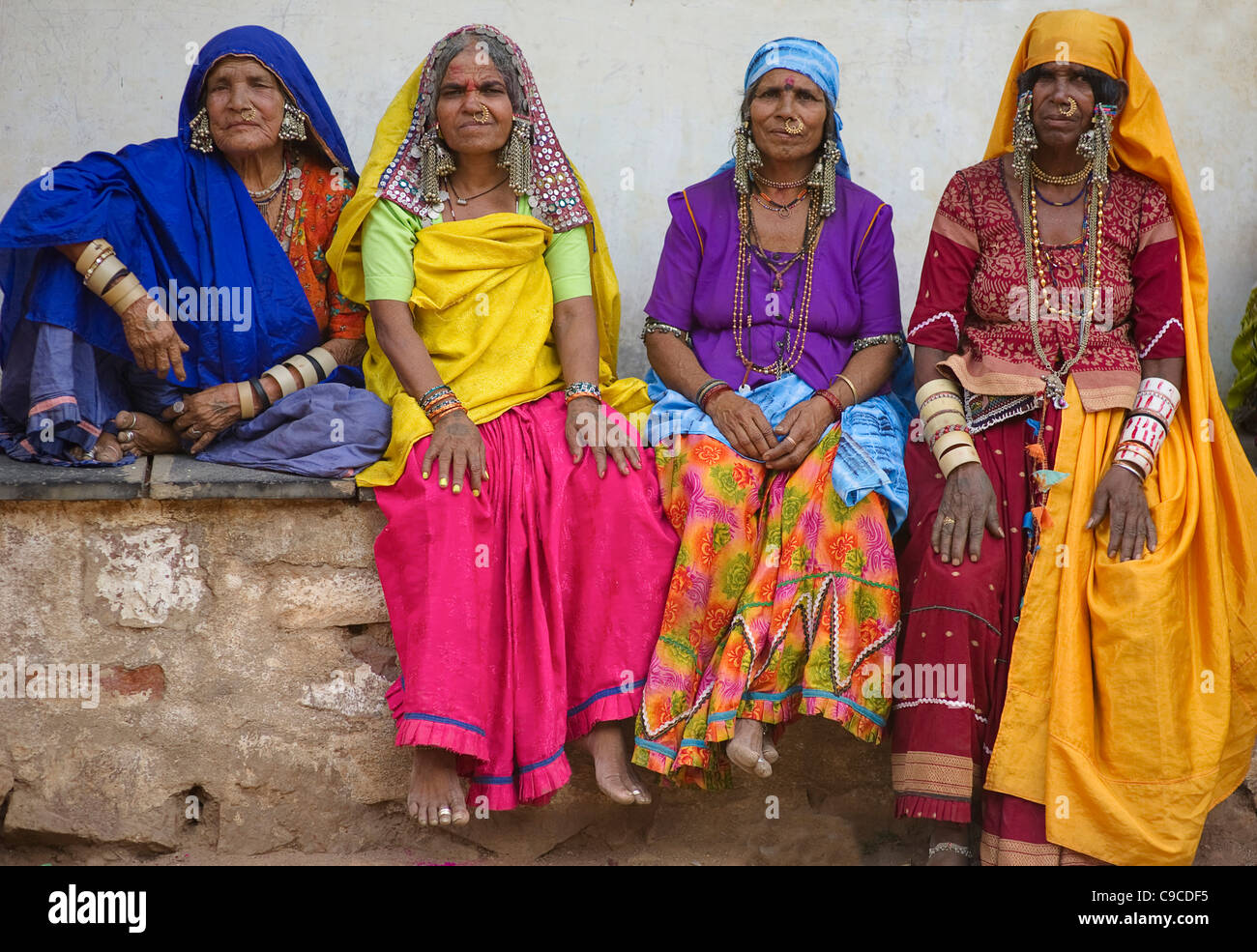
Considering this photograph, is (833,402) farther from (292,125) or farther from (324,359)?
(292,125)

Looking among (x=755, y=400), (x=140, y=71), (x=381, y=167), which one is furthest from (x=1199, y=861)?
(x=140, y=71)

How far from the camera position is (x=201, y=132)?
4484 millimetres

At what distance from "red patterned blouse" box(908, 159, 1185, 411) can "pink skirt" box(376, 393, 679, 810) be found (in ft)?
3.40

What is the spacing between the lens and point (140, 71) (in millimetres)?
5402

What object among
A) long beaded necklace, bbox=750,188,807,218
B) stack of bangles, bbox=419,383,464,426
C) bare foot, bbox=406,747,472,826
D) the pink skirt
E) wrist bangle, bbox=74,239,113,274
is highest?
long beaded necklace, bbox=750,188,807,218

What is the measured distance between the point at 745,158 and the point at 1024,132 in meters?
0.82

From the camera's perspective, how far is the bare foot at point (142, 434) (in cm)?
427

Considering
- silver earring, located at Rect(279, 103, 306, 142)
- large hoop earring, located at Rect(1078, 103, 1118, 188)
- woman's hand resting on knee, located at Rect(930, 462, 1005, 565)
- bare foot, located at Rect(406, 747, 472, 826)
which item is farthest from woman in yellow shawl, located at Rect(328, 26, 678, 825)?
large hoop earring, located at Rect(1078, 103, 1118, 188)

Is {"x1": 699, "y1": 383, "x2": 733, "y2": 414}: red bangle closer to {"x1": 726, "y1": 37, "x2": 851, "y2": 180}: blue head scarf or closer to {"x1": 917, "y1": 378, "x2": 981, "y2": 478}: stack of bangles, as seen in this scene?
{"x1": 917, "y1": 378, "x2": 981, "y2": 478}: stack of bangles

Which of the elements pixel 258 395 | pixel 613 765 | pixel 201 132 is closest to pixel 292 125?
pixel 201 132

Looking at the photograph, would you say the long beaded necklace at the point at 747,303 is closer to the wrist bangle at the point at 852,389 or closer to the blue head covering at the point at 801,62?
the wrist bangle at the point at 852,389

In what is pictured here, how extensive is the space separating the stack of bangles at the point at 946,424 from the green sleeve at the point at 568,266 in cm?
108

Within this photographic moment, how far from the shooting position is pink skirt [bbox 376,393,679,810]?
3.88 metres

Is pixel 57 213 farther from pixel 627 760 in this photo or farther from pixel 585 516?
pixel 627 760
